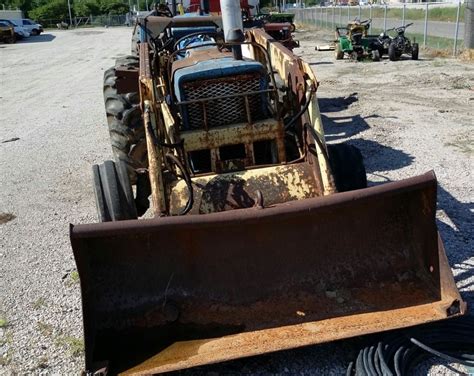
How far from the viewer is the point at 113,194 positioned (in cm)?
456

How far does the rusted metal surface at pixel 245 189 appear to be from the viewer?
14.8ft

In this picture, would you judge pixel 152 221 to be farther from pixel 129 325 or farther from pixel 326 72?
pixel 326 72

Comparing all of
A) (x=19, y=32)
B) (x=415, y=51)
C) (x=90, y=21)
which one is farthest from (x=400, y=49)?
(x=90, y=21)

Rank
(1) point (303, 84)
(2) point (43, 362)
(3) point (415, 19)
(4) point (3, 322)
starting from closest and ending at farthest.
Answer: (2) point (43, 362) → (4) point (3, 322) → (1) point (303, 84) → (3) point (415, 19)

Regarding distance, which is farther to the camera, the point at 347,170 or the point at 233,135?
the point at 347,170

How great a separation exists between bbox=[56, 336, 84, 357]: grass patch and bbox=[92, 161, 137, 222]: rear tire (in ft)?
3.01

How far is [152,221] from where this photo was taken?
365 cm

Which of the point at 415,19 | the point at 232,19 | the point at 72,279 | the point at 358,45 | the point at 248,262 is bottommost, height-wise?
the point at 415,19

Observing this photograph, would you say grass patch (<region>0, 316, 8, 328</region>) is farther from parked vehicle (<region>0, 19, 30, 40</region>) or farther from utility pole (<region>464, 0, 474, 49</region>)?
parked vehicle (<region>0, 19, 30, 40</region>)

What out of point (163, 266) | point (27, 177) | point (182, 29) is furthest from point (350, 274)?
point (27, 177)

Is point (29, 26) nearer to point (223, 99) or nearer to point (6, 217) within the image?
point (6, 217)

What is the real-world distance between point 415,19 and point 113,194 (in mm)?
38378

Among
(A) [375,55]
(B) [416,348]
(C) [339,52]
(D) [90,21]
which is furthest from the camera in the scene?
(D) [90,21]

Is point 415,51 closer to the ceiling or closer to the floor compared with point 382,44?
A: closer to the floor
